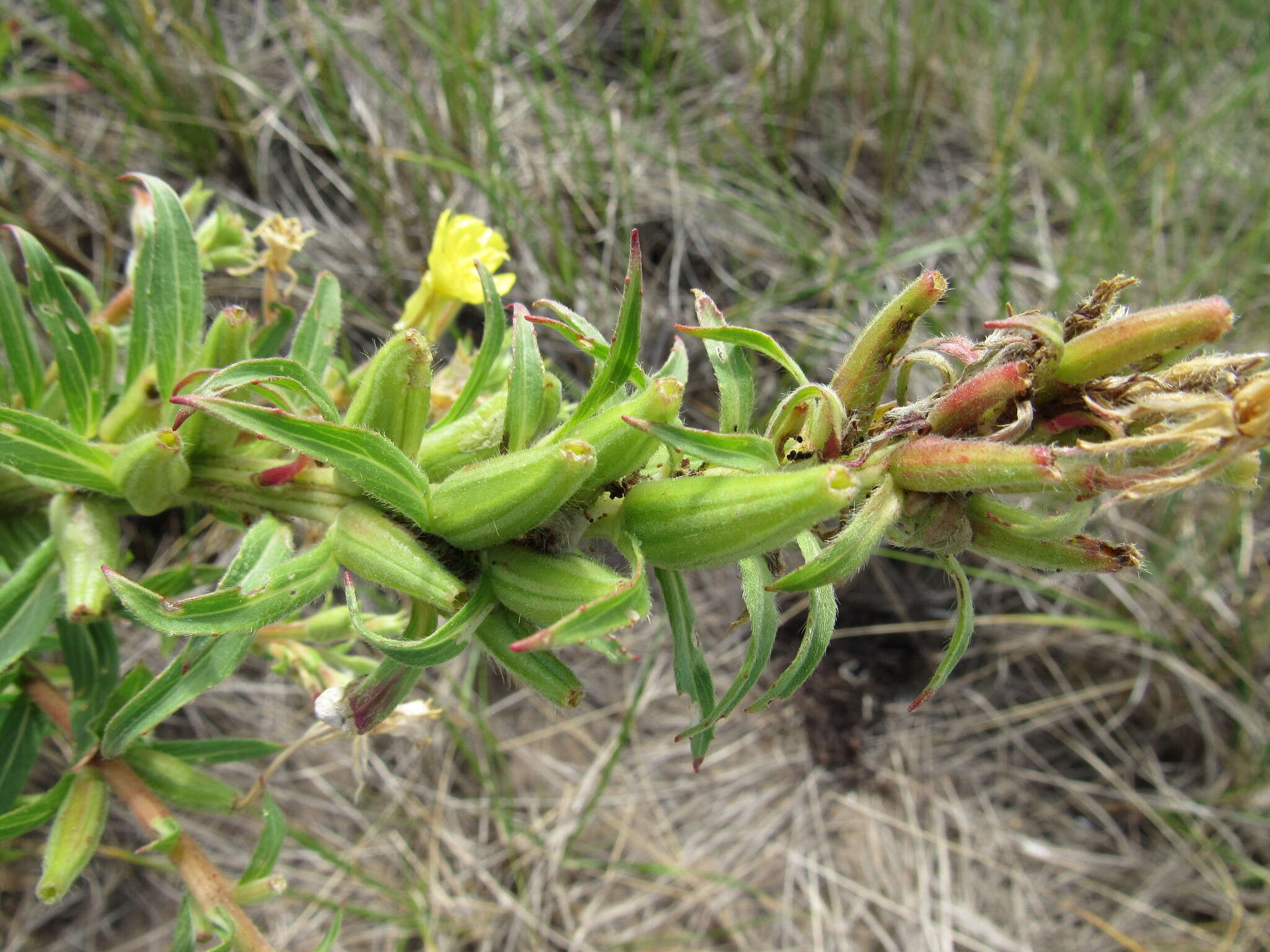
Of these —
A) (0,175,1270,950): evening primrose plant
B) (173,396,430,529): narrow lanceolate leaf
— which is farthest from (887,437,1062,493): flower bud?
(173,396,430,529): narrow lanceolate leaf

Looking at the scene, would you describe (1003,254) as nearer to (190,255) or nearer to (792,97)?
(792,97)

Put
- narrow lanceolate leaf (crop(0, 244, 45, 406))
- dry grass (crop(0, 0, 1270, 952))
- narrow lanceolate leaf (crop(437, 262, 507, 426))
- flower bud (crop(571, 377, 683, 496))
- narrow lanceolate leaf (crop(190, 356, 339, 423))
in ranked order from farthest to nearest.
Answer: dry grass (crop(0, 0, 1270, 952)) < narrow lanceolate leaf (crop(0, 244, 45, 406)) < narrow lanceolate leaf (crop(437, 262, 507, 426)) < narrow lanceolate leaf (crop(190, 356, 339, 423)) < flower bud (crop(571, 377, 683, 496))

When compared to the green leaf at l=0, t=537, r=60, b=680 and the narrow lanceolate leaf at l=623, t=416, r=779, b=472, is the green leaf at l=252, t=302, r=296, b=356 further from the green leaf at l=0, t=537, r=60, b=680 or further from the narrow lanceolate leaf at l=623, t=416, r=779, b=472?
the narrow lanceolate leaf at l=623, t=416, r=779, b=472

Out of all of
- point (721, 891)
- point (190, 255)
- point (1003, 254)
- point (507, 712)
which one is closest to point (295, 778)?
point (507, 712)

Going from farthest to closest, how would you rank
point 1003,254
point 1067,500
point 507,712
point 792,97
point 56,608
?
point 792,97
point 507,712
point 1003,254
point 56,608
point 1067,500

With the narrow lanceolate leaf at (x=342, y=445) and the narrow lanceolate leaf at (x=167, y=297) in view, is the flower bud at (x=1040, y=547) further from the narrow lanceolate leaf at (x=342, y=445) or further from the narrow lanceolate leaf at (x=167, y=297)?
the narrow lanceolate leaf at (x=167, y=297)

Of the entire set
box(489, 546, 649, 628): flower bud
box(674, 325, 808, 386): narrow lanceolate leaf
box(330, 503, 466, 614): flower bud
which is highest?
box(674, 325, 808, 386): narrow lanceolate leaf

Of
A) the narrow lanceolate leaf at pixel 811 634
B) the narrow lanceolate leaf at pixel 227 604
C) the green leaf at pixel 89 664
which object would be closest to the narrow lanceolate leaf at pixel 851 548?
the narrow lanceolate leaf at pixel 811 634
